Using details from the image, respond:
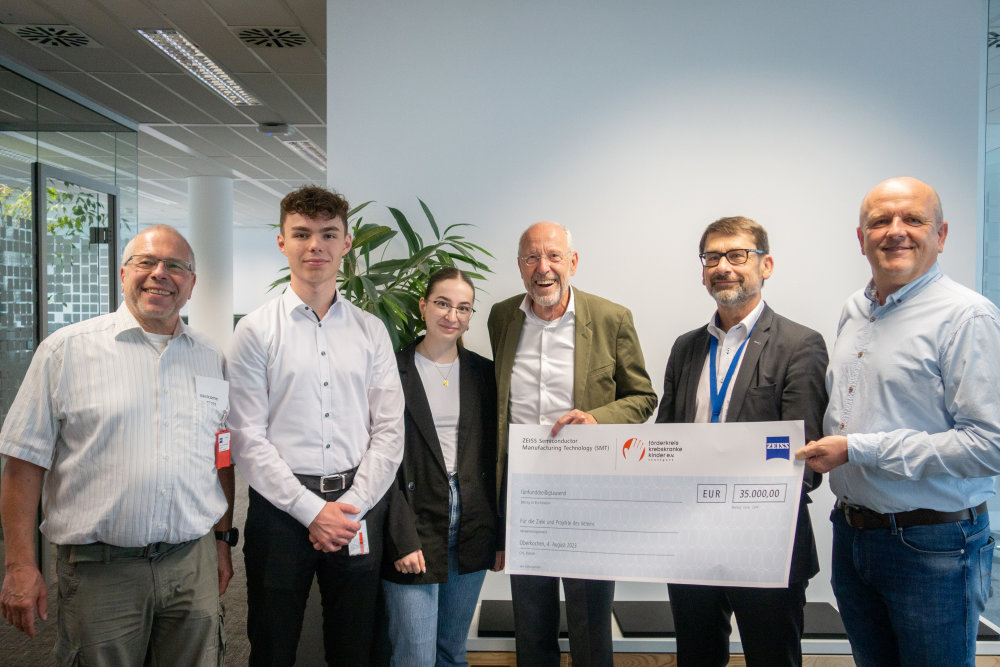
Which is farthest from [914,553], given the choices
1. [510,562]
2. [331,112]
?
[331,112]

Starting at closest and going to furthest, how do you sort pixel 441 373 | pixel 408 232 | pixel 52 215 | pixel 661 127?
pixel 441 373
pixel 408 232
pixel 661 127
pixel 52 215

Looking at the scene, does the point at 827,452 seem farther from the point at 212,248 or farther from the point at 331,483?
the point at 212,248

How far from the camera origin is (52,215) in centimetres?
492

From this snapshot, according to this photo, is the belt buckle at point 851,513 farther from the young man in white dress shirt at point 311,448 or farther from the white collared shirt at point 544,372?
the young man in white dress shirt at point 311,448

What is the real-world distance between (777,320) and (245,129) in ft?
22.2

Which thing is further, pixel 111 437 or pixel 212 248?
pixel 212 248

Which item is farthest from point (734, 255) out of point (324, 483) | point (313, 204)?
point (324, 483)

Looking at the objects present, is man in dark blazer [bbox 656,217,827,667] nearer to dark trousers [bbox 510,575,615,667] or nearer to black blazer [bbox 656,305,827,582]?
black blazer [bbox 656,305,827,582]

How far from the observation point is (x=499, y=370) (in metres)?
2.14

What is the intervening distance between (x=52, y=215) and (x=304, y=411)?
4319 mm

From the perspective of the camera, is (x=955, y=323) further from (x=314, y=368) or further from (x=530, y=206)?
(x=530, y=206)

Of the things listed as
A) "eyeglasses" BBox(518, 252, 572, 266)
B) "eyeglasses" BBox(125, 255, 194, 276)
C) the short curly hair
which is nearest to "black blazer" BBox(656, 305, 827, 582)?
"eyeglasses" BBox(518, 252, 572, 266)

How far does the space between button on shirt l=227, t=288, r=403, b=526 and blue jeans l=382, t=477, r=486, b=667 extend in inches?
10.9

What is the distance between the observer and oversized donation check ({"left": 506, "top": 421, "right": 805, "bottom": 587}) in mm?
1805
